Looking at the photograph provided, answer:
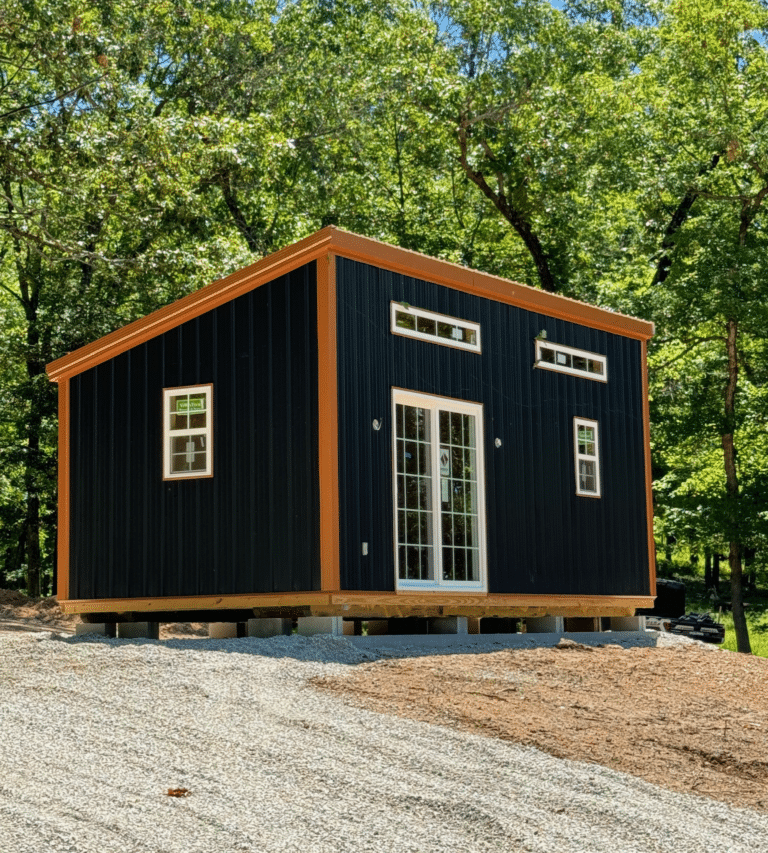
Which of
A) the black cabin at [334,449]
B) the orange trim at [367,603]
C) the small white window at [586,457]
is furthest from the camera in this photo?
the small white window at [586,457]

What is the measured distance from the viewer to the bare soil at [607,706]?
7.35m

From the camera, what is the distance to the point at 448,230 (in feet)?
88.0

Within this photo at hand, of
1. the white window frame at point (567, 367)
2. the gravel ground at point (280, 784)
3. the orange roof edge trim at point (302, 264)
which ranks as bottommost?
the gravel ground at point (280, 784)

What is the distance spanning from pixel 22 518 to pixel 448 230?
11.3 m

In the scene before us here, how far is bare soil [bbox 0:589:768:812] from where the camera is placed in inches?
290

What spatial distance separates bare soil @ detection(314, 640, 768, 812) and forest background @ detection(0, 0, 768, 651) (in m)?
11.9

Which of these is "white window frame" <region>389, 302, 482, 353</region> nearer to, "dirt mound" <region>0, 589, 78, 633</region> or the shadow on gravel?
the shadow on gravel

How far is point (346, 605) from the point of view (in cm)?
1094

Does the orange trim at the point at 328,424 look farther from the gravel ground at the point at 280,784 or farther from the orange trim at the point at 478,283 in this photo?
the gravel ground at the point at 280,784

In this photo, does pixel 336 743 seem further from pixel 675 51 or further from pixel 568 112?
pixel 675 51

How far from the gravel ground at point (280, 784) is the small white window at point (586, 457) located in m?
6.33

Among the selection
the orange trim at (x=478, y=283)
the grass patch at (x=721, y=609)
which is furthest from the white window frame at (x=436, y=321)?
the grass patch at (x=721, y=609)

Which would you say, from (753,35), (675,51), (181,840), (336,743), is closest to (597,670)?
(336,743)

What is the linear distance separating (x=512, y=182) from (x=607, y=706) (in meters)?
18.5
